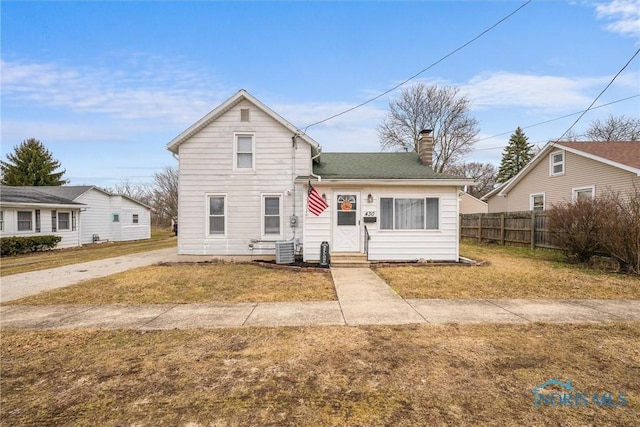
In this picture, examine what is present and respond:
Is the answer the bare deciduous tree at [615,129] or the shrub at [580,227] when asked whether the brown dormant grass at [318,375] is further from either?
the bare deciduous tree at [615,129]

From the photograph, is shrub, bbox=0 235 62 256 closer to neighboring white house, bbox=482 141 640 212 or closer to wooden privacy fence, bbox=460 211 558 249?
wooden privacy fence, bbox=460 211 558 249

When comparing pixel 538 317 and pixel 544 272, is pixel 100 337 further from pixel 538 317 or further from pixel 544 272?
pixel 544 272

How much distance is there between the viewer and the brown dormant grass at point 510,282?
6836mm

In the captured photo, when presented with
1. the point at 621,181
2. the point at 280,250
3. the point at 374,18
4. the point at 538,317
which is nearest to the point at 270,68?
the point at 374,18

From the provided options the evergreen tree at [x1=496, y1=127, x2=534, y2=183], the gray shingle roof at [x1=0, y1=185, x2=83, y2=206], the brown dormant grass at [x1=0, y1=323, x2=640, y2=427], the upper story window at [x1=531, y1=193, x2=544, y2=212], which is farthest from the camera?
the evergreen tree at [x1=496, y1=127, x2=534, y2=183]

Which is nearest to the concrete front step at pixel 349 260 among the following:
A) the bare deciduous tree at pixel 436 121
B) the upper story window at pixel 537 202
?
the upper story window at pixel 537 202

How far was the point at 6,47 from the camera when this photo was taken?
34.1ft

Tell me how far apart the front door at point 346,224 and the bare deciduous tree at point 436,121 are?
23.5 metres

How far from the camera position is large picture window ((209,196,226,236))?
11773 millimetres

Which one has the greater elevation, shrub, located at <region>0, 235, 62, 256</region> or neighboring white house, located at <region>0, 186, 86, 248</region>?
neighboring white house, located at <region>0, 186, 86, 248</region>

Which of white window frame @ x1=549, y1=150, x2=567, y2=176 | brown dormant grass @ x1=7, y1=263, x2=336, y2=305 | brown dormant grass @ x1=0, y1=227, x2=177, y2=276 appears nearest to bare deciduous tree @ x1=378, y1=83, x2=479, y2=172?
white window frame @ x1=549, y1=150, x2=567, y2=176

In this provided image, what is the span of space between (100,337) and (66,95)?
50.3 feet

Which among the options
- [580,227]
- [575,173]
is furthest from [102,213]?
[575,173]

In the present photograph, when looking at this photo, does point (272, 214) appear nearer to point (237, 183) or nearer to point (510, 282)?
point (237, 183)
